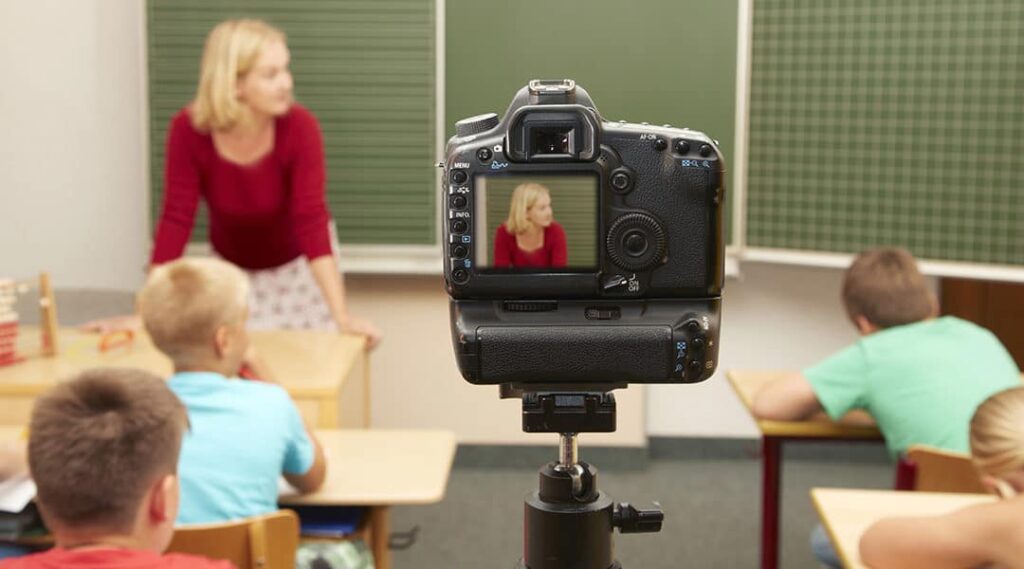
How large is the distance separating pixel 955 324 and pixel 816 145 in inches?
60.8

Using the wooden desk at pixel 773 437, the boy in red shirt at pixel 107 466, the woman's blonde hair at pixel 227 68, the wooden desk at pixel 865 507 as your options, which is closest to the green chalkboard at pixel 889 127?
the wooden desk at pixel 773 437

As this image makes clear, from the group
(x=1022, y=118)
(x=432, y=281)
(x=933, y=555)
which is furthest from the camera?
(x=432, y=281)

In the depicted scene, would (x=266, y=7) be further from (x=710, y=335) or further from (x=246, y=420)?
(x=710, y=335)

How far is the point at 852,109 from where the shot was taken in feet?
13.3

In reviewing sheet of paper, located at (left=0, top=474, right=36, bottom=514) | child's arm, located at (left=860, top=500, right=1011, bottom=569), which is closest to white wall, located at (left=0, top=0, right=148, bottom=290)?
sheet of paper, located at (left=0, top=474, right=36, bottom=514)

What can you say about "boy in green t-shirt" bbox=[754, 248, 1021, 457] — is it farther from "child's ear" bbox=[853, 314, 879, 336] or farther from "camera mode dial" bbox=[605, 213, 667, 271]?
"camera mode dial" bbox=[605, 213, 667, 271]

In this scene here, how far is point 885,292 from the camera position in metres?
2.67

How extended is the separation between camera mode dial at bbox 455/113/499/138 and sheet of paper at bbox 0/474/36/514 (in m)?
1.13

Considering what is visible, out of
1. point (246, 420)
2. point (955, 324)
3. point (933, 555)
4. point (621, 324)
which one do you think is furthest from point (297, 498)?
point (955, 324)

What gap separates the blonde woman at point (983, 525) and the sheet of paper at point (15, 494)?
1.29 meters

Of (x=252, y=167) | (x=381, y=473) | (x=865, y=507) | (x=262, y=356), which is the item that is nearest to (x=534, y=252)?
(x=865, y=507)

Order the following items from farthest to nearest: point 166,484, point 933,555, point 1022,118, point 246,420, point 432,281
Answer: point 432,281 → point 1022,118 → point 246,420 → point 933,555 → point 166,484

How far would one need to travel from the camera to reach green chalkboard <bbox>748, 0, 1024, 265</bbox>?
378 centimetres

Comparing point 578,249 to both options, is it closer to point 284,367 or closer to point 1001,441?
point 1001,441
